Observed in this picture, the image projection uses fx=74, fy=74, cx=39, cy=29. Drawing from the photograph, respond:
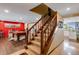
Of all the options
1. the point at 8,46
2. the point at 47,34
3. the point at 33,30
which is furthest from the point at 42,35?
the point at 8,46

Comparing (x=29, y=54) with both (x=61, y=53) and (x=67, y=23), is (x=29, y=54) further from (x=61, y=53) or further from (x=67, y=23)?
(x=67, y=23)

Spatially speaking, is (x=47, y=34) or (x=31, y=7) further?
(x=47, y=34)

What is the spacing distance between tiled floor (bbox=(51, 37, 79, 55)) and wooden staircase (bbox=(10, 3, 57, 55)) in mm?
240

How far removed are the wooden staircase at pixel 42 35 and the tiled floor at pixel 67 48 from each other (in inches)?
9.5

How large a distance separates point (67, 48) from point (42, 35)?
0.64m

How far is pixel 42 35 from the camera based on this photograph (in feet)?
5.51

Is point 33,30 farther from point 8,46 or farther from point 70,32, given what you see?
point 70,32

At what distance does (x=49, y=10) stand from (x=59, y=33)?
57 centimetres

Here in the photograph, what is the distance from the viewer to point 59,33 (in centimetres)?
169

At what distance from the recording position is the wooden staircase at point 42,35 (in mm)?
1667

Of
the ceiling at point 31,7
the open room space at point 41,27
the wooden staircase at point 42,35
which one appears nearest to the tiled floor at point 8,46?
the open room space at point 41,27

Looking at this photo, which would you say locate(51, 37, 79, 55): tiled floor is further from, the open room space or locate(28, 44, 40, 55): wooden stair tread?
locate(28, 44, 40, 55): wooden stair tread

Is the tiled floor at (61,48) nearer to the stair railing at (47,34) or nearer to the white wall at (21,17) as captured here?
the stair railing at (47,34)
